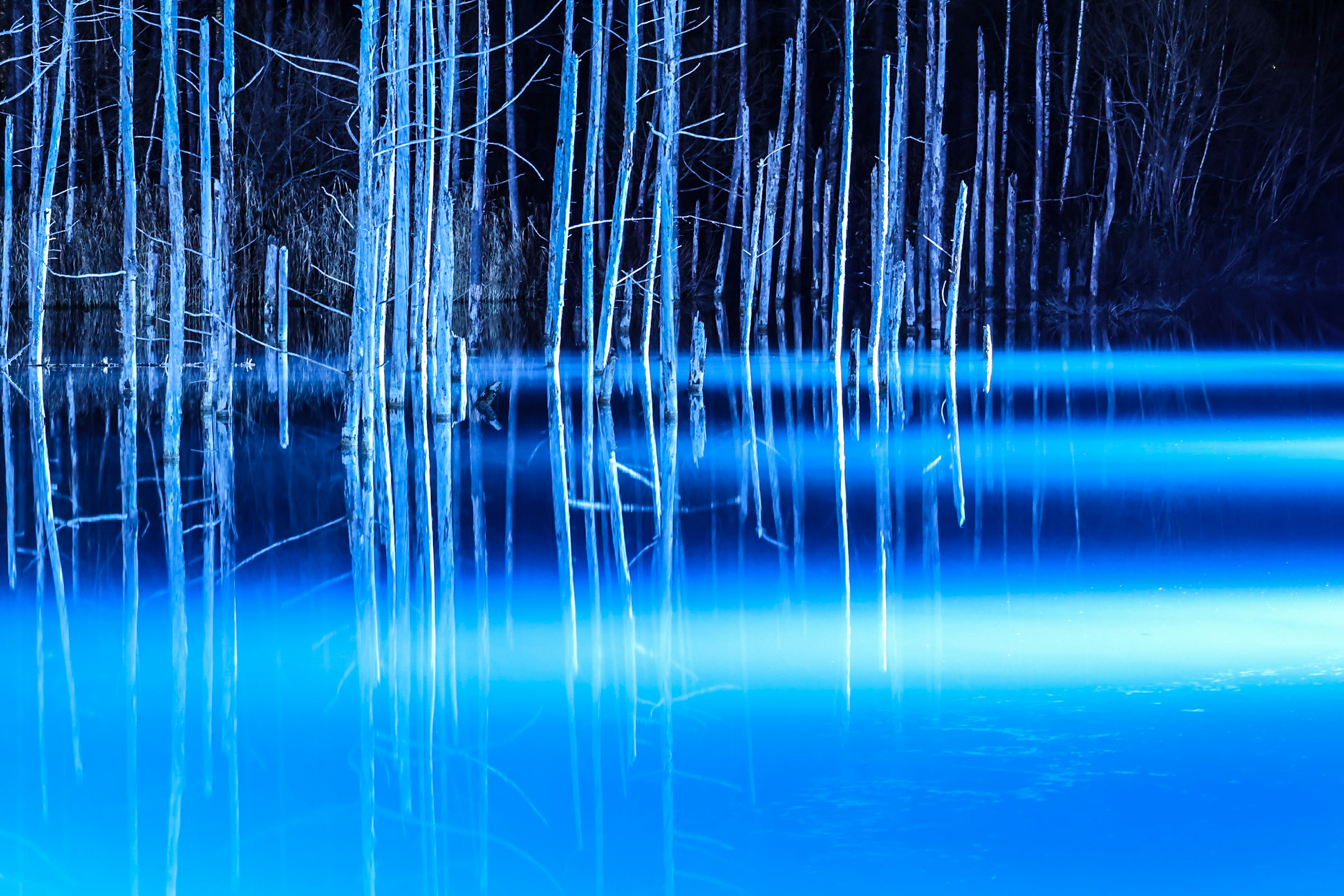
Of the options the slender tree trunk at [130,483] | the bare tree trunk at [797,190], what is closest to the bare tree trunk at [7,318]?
the slender tree trunk at [130,483]

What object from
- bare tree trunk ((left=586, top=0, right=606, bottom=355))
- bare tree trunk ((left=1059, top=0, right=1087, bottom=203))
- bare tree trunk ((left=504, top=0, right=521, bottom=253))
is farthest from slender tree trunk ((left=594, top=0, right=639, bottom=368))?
bare tree trunk ((left=1059, top=0, right=1087, bottom=203))

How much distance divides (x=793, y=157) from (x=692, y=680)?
14875 millimetres

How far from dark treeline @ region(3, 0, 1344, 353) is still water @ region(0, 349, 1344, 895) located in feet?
23.1

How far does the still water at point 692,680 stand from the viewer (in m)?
3.10

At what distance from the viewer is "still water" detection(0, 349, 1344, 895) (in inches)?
122

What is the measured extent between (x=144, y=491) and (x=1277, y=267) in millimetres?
22333

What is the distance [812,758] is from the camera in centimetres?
360

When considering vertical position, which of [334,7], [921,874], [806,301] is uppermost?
[334,7]

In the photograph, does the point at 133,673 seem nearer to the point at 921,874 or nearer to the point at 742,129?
the point at 921,874

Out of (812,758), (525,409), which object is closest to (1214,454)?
(525,409)

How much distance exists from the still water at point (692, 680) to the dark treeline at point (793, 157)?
277 inches

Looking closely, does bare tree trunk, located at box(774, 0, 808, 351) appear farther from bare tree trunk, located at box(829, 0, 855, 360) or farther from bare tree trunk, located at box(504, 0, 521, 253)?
bare tree trunk, located at box(829, 0, 855, 360)

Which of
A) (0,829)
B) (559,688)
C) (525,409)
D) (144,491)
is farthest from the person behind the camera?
(525,409)

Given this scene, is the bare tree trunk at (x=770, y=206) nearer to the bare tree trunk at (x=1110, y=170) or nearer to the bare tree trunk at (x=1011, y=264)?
the bare tree trunk at (x=1011, y=264)
